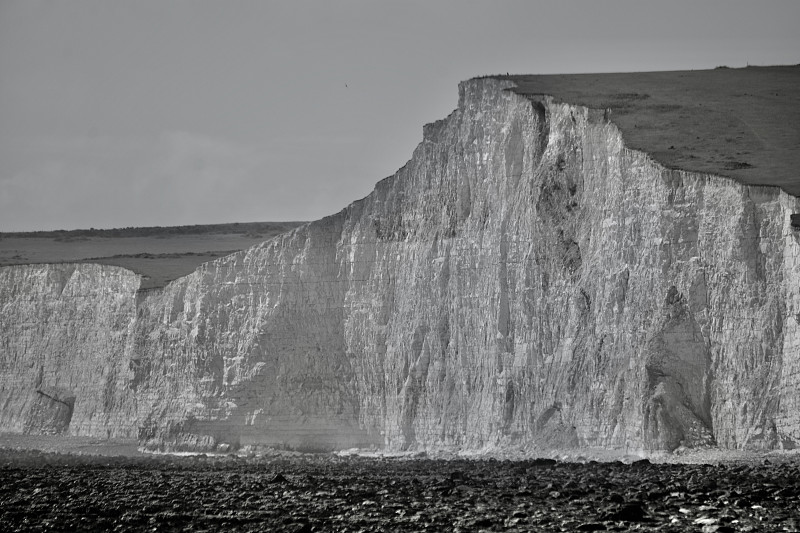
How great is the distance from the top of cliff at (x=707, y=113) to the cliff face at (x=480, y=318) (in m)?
0.74

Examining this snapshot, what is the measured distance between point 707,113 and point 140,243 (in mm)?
53544

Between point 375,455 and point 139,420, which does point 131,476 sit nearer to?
point 375,455

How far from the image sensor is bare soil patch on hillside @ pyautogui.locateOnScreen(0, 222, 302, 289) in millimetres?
76438

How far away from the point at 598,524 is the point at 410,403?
20.8 meters

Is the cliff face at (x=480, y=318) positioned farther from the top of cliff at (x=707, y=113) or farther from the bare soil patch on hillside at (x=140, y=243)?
the bare soil patch on hillside at (x=140, y=243)

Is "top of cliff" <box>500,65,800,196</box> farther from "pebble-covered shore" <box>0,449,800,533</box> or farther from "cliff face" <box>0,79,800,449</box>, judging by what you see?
"pebble-covered shore" <box>0,449,800,533</box>

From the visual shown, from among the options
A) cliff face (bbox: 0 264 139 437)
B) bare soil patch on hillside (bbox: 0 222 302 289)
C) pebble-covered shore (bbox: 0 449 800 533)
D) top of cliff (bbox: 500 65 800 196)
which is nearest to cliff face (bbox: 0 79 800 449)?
cliff face (bbox: 0 264 139 437)

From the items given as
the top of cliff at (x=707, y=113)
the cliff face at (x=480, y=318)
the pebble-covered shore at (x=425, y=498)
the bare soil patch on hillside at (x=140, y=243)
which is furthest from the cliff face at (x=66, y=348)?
the top of cliff at (x=707, y=113)

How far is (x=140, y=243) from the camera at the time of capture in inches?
3703

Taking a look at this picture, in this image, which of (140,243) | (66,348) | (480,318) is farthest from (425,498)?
(140,243)

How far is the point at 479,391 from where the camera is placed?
46.5 m

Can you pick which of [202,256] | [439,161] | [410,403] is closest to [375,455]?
[410,403]

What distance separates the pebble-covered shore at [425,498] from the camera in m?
28.7

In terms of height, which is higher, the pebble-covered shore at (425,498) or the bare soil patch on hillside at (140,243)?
the bare soil patch on hillside at (140,243)
